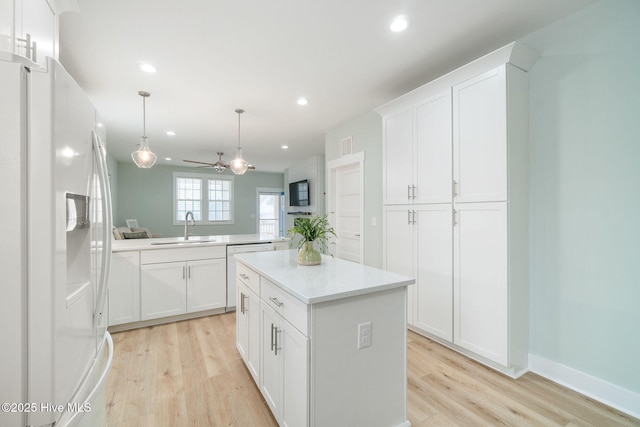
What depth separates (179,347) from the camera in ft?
8.60

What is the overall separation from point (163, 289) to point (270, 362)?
207 centimetres

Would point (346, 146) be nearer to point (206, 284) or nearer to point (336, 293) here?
point (206, 284)

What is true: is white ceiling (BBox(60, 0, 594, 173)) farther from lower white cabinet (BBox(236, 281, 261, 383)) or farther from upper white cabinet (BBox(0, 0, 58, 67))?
lower white cabinet (BBox(236, 281, 261, 383))

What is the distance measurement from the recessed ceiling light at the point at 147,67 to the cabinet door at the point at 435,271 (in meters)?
2.89

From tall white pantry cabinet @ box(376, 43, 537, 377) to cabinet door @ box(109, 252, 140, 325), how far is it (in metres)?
2.92

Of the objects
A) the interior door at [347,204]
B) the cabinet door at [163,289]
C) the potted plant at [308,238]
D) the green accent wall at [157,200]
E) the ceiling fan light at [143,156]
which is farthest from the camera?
the green accent wall at [157,200]

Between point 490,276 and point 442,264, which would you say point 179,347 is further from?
point 490,276

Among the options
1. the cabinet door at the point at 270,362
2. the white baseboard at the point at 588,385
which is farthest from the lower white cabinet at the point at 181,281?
the white baseboard at the point at 588,385

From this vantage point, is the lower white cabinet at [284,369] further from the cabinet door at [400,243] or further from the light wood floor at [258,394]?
the cabinet door at [400,243]

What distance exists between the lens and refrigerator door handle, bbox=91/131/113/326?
107 centimetres

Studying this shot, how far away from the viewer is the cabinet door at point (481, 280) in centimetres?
206

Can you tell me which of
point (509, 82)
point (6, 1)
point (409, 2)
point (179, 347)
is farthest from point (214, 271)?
point (509, 82)

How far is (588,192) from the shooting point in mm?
1870

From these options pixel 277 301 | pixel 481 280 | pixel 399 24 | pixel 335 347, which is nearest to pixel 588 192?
pixel 481 280
